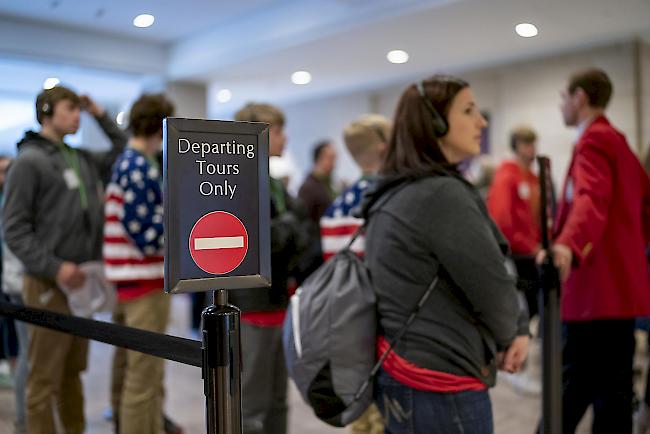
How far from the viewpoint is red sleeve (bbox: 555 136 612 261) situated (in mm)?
1886

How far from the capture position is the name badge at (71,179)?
211 centimetres

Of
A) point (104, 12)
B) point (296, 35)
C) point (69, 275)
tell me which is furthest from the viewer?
point (296, 35)

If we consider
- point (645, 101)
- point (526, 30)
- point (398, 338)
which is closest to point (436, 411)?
point (398, 338)

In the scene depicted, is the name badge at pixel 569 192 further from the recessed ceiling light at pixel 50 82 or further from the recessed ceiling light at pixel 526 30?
the recessed ceiling light at pixel 526 30

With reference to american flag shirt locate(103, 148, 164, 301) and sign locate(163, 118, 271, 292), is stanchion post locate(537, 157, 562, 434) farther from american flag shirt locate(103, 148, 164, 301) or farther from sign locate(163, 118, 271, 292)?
american flag shirt locate(103, 148, 164, 301)

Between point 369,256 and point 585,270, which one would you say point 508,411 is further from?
point 369,256

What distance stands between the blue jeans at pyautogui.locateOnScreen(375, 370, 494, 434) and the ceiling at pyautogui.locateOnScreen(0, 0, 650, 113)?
1253 mm

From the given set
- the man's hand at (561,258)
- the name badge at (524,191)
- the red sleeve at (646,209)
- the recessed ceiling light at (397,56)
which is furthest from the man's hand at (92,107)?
the recessed ceiling light at (397,56)

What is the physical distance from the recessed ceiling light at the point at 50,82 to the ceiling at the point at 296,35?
0.09 metres

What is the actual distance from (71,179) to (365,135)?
1061 millimetres

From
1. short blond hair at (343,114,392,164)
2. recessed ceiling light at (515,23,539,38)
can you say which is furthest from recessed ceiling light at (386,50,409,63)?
short blond hair at (343,114,392,164)

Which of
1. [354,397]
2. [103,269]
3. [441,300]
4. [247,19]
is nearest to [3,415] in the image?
[103,269]

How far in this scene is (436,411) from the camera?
4.25 ft

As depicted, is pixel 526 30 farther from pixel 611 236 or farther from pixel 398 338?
pixel 398 338
